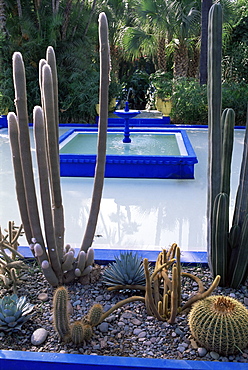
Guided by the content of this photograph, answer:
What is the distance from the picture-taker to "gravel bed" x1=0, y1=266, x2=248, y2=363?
2.16 meters

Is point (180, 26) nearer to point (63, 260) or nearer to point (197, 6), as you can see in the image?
point (197, 6)

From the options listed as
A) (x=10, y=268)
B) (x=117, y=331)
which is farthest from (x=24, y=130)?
(x=117, y=331)

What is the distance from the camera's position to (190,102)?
1199 centimetres

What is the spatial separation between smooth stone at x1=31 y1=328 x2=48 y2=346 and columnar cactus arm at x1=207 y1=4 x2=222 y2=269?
1236mm

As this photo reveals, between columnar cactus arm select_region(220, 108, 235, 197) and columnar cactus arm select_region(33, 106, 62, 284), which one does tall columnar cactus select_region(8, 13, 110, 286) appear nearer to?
columnar cactus arm select_region(33, 106, 62, 284)

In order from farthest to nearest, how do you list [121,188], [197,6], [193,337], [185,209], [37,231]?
[197,6]
[121,188]
[185,209]
[37,231]
[193,337]

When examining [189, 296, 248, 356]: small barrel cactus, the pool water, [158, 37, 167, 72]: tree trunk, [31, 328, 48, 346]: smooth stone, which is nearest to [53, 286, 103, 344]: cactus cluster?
[31, 328, 48, 346]: smooth stone

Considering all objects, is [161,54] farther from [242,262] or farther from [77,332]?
[77,332]

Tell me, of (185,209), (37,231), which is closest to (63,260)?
(37,231)

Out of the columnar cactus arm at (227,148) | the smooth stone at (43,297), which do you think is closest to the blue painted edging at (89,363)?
the smooth stone at (43,297)

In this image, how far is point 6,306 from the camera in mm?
2311

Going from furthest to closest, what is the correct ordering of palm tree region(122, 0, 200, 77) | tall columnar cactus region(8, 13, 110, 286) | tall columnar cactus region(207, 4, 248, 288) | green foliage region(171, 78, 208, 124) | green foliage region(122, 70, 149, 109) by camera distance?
green foliage region(122, 70, 149, 109), palm tree region(122, 0, 200, 77), green foliage region(171, 78, 208, 124), tall columnar cactus region(207, 4, 248, 288), tall columnar cactus region(8, 13, 110, 286)

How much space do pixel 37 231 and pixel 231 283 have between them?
1321 millimetres

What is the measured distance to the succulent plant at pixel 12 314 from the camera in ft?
7.50
